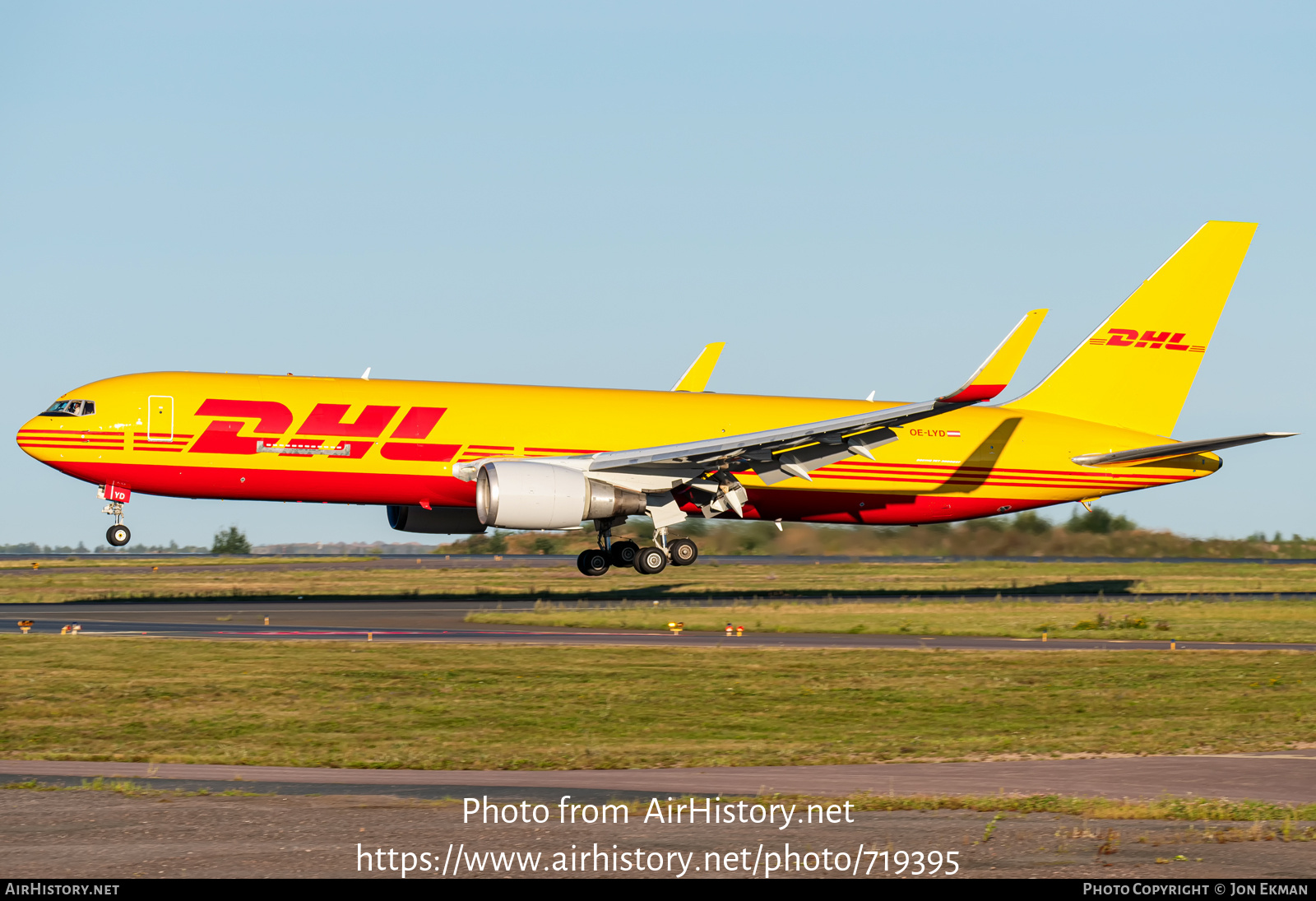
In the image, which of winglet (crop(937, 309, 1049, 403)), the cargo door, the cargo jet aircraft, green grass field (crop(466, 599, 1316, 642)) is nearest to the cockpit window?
the cargo jet aircraft

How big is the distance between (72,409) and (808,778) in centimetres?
2851

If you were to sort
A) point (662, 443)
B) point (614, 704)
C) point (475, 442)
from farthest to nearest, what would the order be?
point (662, 443) < point (475, 442) < point (614, 704)

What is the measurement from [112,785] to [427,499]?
24.5 metres

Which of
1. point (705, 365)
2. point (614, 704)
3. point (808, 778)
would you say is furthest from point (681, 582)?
point (808, 778)

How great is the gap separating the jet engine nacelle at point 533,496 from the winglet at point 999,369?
32.3 ft

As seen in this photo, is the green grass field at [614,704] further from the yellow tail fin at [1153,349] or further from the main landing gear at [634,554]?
the yellow tail fin at [1153,349]

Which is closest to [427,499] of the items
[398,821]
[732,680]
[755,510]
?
[755,510]

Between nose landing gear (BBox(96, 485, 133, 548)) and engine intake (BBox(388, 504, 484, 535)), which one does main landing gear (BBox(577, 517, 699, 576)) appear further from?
nose landing gear (BBox(96, 485, 133, 548))

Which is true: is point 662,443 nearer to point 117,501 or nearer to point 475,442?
point 475,442

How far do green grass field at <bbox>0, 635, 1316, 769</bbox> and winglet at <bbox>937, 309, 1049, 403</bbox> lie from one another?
8466 mm

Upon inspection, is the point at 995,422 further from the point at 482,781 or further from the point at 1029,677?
the point at 482,781

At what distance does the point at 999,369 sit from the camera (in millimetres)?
34438

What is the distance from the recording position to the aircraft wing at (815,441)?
34.5m

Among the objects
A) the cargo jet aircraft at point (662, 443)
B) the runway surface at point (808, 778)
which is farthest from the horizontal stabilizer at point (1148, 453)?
the runway surface at point (808, 778)
